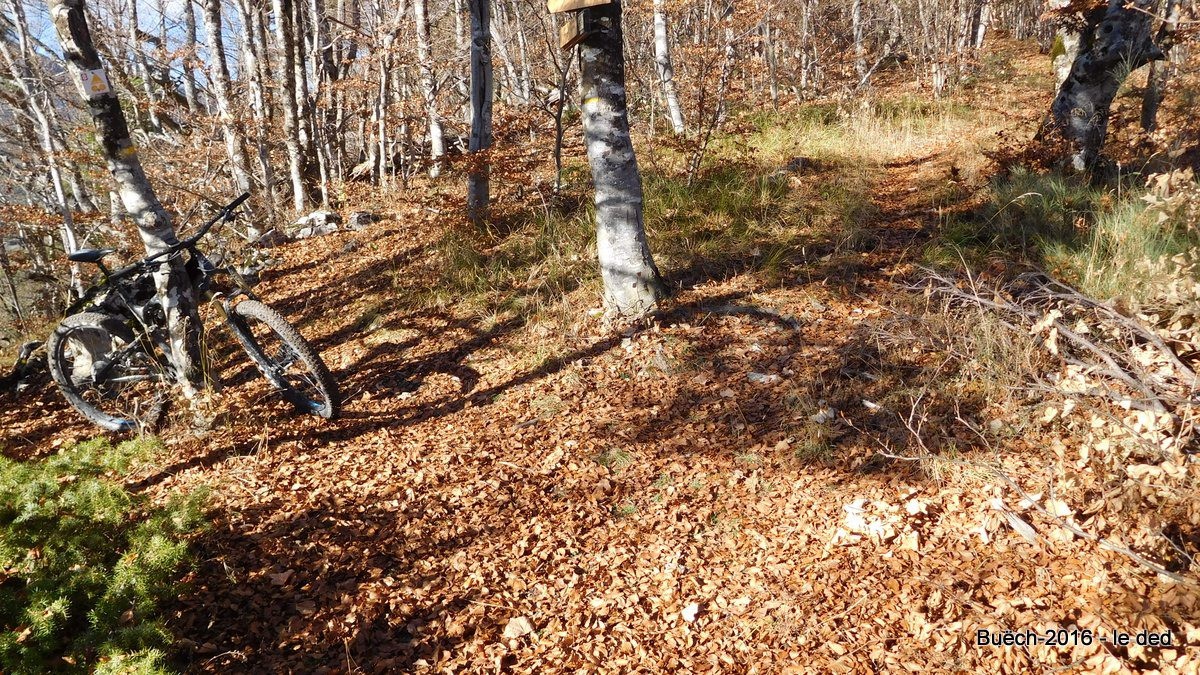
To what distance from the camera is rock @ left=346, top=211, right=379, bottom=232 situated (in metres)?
9.15

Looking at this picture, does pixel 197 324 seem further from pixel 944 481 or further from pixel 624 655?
pixel 944 481

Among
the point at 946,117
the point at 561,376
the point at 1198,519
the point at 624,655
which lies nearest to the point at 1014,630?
the point at 1198,519

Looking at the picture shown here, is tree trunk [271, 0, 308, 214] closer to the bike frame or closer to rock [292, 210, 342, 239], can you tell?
rock [292, 210, 342, 239]

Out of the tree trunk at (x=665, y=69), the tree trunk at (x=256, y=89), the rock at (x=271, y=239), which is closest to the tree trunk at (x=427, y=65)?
the rock at (x=271, y=239)

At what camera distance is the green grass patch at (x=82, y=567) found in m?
2.25

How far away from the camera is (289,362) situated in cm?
442

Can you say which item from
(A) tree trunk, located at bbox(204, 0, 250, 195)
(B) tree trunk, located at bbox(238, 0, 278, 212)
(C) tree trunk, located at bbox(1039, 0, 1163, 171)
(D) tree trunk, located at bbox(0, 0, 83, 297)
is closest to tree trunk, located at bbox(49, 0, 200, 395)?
(B) tree trunk, located at bbox(238, 0, 278, 212)

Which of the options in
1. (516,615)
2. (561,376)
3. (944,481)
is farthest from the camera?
(561,376)

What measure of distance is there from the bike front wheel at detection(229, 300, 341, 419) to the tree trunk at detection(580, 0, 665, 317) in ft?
7.67

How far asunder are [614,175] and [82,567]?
3.95 meters

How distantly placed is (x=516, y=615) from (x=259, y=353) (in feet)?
9.18

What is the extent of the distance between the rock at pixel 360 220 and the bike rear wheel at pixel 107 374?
4.47 meters

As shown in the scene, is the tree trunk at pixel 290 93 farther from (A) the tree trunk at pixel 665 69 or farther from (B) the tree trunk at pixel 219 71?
(A) the tree trunk at pixel 665 69

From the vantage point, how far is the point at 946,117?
9.45 m
